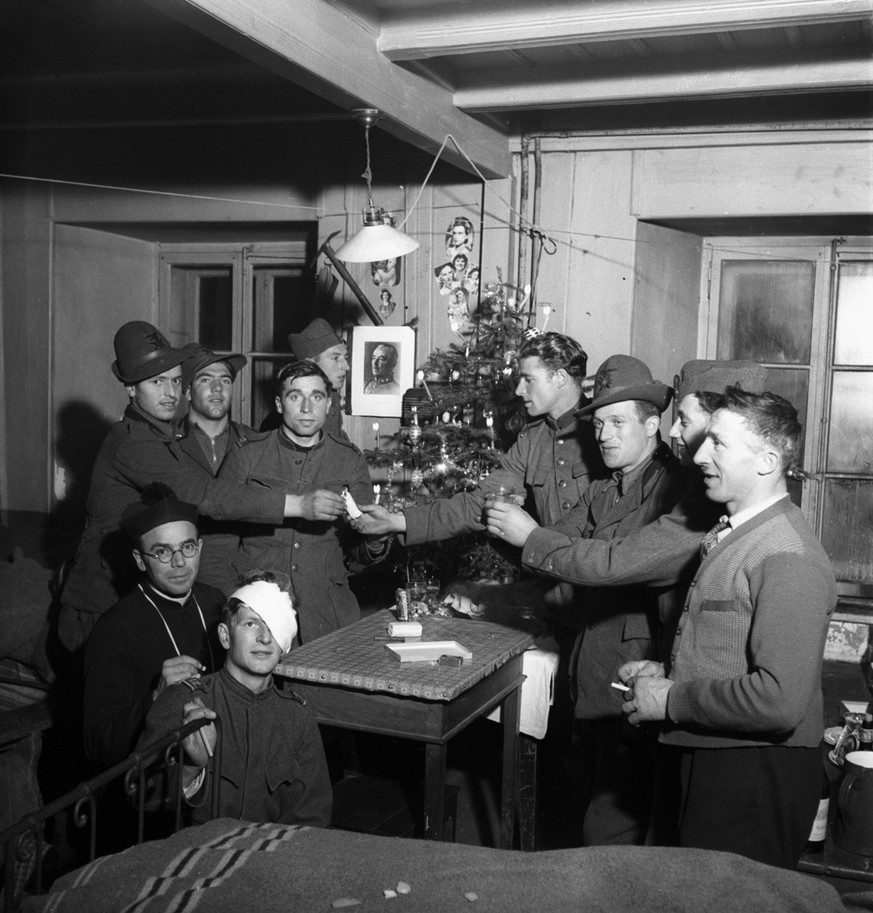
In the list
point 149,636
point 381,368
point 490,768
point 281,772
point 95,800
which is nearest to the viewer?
point 95,800

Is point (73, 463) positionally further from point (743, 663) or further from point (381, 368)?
point (743, 663)

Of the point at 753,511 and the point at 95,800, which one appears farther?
the point at 95,800

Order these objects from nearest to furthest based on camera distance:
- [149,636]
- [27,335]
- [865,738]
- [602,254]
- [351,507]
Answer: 1. [149,636]
2. [865,738]
3. [351,507]
4. [602,254]
5. [27,335]

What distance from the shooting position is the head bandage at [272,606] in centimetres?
335

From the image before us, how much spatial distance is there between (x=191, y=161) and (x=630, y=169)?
2946mm

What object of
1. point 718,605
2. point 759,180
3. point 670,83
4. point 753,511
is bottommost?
point 718,605

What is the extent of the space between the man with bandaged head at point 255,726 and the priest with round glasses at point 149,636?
15cm

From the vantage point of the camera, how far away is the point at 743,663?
9.23ft

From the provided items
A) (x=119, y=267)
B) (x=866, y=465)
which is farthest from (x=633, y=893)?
(x=119, y=267)

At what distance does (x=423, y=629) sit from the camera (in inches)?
165

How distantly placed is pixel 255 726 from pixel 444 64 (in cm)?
316

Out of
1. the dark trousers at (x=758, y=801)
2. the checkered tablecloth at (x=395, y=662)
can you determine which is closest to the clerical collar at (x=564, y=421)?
the checkered tablecloth at (x=395, y=662)

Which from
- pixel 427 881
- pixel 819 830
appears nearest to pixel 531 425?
pixel 819 830

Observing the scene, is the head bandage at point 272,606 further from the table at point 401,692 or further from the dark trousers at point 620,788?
the dark trousers at point 620,788
